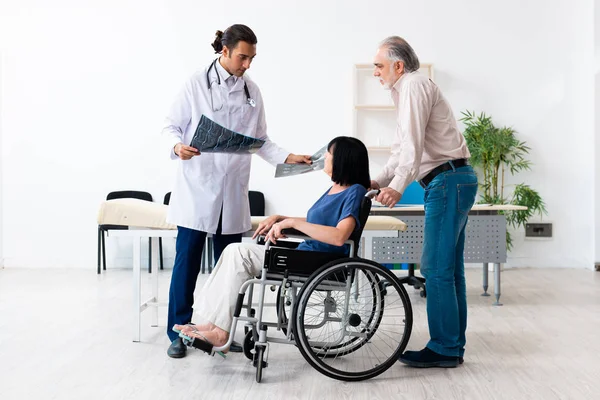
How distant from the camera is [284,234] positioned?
256 cm

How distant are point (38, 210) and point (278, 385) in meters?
4.42

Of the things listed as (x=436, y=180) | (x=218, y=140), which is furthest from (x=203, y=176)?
(x=436, y=180)

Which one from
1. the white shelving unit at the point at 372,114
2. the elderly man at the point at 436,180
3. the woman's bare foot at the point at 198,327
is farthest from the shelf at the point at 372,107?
the woman's bare foot at the point at 198,327

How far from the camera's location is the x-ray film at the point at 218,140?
2.65 metres

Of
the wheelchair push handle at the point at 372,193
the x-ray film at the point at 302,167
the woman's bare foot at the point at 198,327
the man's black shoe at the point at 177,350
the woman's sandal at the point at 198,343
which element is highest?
the x-ray film at the point at 302,167

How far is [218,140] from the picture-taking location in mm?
2697

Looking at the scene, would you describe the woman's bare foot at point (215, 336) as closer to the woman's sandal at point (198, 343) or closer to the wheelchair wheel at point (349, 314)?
the woman's sandal at point (198, 343)

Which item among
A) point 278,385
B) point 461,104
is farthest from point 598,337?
point 461,104

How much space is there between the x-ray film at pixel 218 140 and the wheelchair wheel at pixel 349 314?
25.6 inches

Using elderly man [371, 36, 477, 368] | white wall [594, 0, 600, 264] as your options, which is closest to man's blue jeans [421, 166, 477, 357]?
elderly man [371, 36, 477, 368]

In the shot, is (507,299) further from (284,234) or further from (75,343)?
(75,343)

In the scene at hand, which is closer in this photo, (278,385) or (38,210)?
(278,385)

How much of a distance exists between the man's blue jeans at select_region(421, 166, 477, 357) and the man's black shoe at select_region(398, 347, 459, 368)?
0.02 metres

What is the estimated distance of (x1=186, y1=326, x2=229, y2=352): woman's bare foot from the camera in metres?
2.60
